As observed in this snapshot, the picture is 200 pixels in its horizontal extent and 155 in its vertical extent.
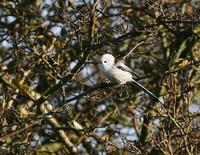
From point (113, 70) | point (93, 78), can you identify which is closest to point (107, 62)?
point (113, 70)

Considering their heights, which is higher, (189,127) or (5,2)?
(5,2)

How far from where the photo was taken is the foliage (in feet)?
22.0

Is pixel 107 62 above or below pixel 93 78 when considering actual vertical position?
below

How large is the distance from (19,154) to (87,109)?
7.04 ft

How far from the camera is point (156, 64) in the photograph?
10.2 m

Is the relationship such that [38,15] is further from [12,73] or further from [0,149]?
[0,149]

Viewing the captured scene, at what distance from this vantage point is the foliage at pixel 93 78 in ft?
22.0

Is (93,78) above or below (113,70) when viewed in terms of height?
above

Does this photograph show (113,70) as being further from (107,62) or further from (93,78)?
(93,78)

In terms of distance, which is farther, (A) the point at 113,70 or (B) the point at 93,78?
(B) the point at 93,78

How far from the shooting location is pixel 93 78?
34.6ft

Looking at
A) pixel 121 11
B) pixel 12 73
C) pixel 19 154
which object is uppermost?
pixel 121 11

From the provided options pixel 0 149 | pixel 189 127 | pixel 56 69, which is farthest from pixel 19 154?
pixel 189 127

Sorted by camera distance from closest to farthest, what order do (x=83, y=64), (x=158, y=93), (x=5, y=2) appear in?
(x=83, y=64) → (x=158, y=93) → (x=5, y=2)
